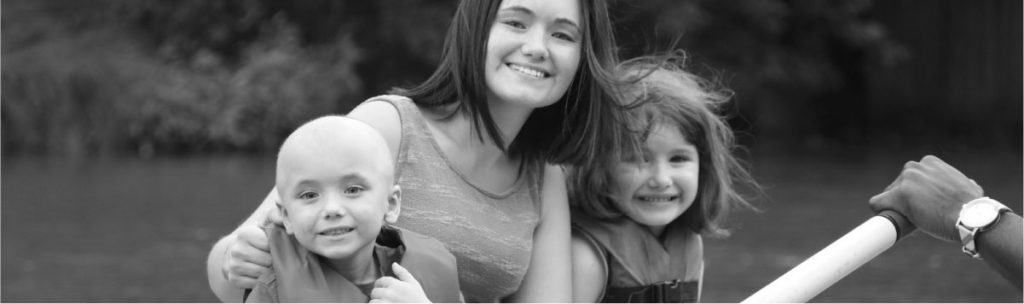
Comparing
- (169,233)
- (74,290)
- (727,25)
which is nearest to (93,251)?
(169,233)

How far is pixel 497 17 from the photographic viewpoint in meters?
2.94

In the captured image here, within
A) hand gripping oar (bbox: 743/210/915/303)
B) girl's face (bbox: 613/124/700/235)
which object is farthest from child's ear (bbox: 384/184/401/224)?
girl's face (bbox: 613/124/700/235)

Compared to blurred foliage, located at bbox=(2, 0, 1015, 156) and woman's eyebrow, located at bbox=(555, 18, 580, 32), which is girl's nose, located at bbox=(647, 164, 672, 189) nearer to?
woman's eyebrow, located at bbox=(555, 18, 580, 32)

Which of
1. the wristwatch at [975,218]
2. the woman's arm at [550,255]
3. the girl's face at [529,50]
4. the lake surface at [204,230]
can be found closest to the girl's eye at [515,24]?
the girl's face at [529,50]

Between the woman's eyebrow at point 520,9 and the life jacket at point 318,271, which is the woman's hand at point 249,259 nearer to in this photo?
the life jacket at point 318,271

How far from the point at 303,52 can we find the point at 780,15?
505 cm

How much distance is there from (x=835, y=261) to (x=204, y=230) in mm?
6802

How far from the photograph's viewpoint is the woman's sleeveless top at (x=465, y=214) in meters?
2.89

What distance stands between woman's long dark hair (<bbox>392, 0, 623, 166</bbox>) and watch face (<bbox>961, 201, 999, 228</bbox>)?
838mm

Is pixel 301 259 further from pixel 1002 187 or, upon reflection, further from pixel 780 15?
pixel 780 15

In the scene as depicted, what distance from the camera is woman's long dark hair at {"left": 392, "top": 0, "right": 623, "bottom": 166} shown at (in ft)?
9.74

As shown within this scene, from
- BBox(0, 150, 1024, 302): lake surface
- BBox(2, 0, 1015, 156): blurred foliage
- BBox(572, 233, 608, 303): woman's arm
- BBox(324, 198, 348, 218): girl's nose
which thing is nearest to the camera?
BBox(324, 198, 348, 218): girl's nose

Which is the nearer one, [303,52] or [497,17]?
[497,17]

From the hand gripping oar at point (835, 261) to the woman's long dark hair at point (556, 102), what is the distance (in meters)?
0.68
